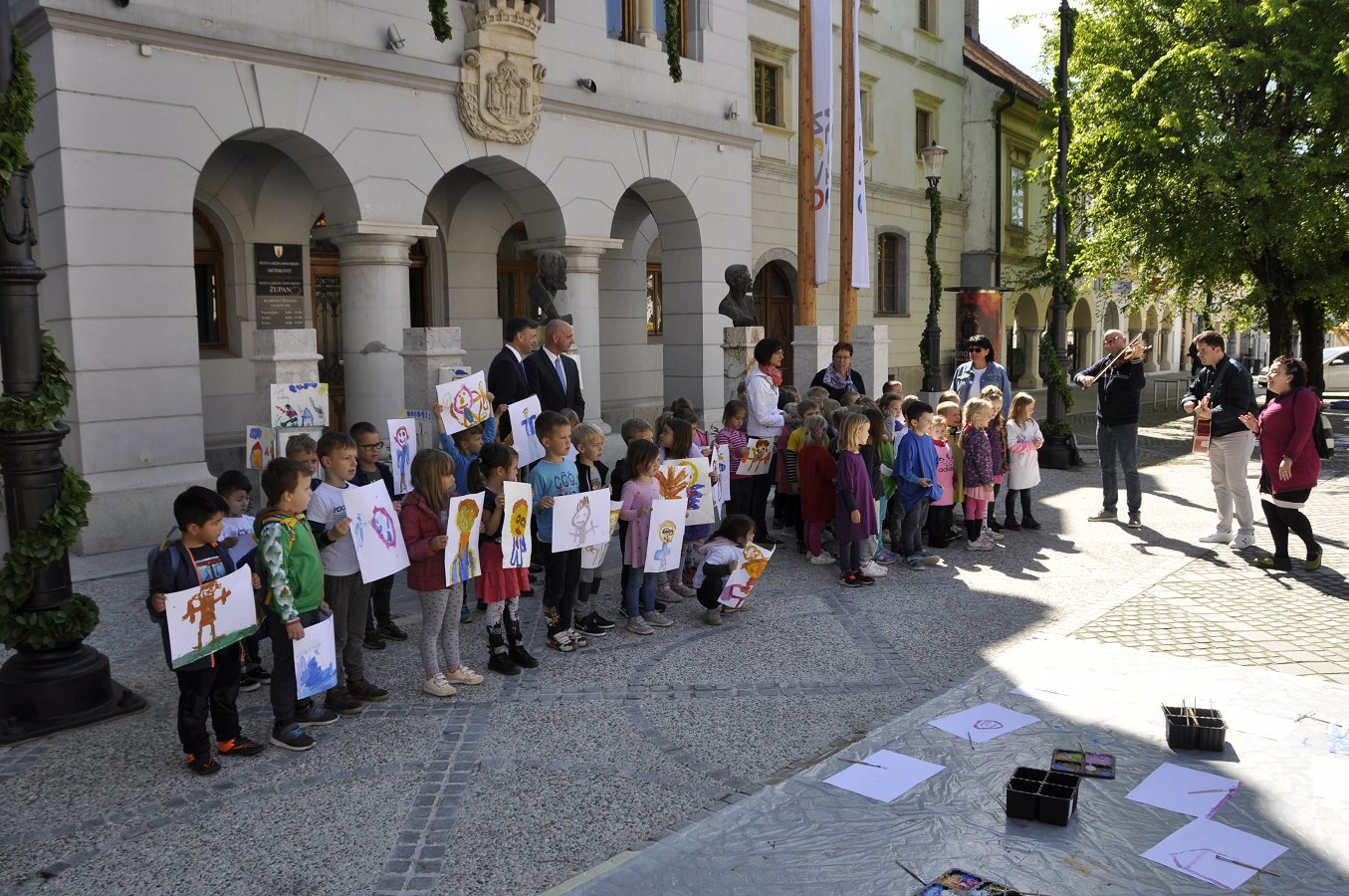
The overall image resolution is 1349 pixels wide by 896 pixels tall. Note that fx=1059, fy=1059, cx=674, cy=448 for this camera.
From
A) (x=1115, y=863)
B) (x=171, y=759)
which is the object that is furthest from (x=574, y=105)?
(x=1115, y=863)

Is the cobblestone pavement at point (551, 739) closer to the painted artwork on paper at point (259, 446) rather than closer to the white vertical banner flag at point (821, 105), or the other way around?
the painted artwork on paper at point (259, 446)

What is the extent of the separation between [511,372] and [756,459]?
2.43m

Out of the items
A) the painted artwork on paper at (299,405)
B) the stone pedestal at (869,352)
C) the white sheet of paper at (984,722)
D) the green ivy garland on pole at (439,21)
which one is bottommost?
the white sheet of paper at (984,722)

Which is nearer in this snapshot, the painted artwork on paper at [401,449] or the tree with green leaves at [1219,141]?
the painted artwork on paper at [401,449]

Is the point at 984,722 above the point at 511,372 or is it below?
below

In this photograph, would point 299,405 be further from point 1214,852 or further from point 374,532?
point 1214,852

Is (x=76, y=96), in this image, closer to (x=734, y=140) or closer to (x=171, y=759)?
(x=171, y=759)

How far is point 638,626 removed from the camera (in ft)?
24.2

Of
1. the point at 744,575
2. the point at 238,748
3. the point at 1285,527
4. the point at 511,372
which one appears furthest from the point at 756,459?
the point at 238,748

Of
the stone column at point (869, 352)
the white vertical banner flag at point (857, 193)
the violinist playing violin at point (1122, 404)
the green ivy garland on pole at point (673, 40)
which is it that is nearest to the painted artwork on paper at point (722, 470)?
the violinist playing violin at point (1122, 404)

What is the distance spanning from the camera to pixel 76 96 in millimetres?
9516

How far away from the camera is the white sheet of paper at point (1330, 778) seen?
186 inches

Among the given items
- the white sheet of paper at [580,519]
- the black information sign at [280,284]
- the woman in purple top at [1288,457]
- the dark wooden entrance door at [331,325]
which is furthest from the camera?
the dark wooden entrance door at [331,325]

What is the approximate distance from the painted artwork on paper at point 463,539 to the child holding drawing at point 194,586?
3.62 ft
